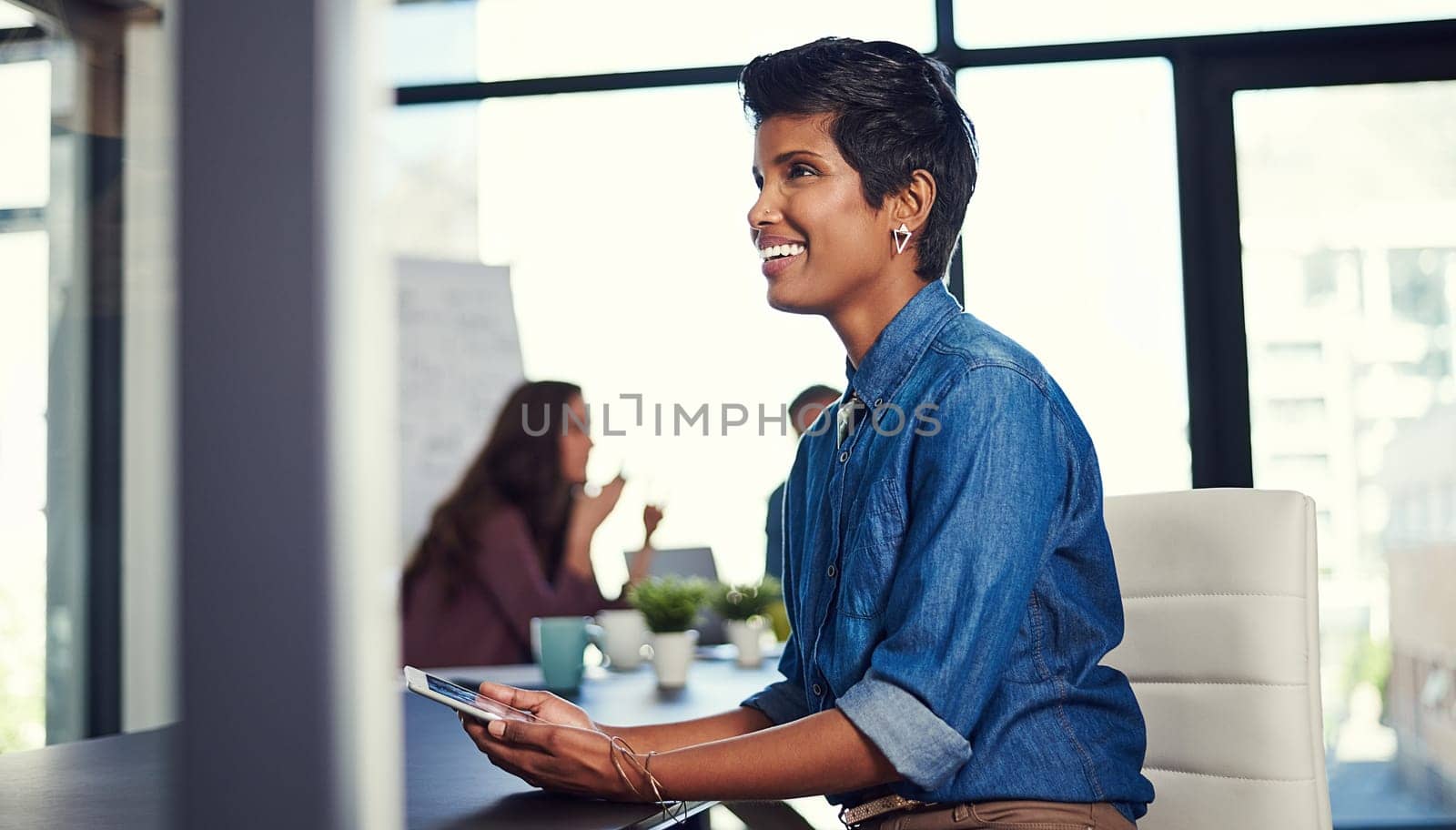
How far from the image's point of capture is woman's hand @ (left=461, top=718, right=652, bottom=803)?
943 mm

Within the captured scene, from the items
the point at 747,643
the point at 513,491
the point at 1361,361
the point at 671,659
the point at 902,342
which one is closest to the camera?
the point at 902,342

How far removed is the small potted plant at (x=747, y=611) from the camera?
7.02 ft

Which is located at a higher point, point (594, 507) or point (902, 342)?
point (902, 342)

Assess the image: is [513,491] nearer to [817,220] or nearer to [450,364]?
[450,364]

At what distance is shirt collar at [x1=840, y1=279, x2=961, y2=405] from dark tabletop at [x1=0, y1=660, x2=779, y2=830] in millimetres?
430

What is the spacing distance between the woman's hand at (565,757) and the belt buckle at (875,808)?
7.7 inches

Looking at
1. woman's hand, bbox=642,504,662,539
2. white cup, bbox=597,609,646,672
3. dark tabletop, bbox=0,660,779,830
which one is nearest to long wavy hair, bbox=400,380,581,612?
woman's hand, bbox=642,504,662,539

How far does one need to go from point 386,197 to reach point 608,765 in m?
0.74

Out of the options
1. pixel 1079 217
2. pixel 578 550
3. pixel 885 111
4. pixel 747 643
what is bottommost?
pixel 747 643

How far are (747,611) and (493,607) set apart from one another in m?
0.86

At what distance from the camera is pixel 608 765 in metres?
0.94

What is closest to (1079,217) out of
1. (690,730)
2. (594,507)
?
(594,507)

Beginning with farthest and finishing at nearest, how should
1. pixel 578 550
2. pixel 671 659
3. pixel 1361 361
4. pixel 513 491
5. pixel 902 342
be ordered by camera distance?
1. pixel 1361 361
2. pixel 578 550
3. pixel 513 491
4. pixel 671 659
5. pixel 902 342

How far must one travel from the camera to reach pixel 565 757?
945 mm
